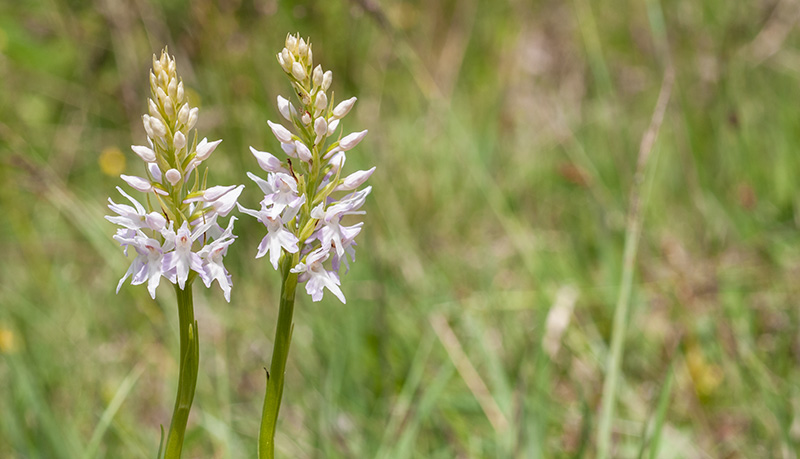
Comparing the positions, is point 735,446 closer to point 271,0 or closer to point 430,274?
point 430,274

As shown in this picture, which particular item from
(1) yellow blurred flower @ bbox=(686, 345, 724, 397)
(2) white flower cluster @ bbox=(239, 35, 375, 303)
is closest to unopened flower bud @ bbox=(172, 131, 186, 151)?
(2) white flower cluster @ bbox=(239, 35, 375, 303)

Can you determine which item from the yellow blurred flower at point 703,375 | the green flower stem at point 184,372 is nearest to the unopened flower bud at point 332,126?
the green flower stem at point 184,372

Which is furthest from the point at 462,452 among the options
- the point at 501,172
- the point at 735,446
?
the point at 501,172

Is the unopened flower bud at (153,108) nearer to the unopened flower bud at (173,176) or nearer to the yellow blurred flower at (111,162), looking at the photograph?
the unopened flower bud at (173,176)

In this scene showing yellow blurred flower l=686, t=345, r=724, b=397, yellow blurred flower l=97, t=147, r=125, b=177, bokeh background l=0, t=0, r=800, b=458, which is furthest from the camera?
yellow blurred flower l=97, t=147, r=125, b=177

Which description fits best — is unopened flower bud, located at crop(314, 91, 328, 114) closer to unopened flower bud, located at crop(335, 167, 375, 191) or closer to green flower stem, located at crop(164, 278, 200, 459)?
unopened flower bud, located at crop(335, 167, 375, 191)

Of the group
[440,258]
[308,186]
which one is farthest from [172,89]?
→ [440,258]

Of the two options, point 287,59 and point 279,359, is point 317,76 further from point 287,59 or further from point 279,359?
point 279,359
